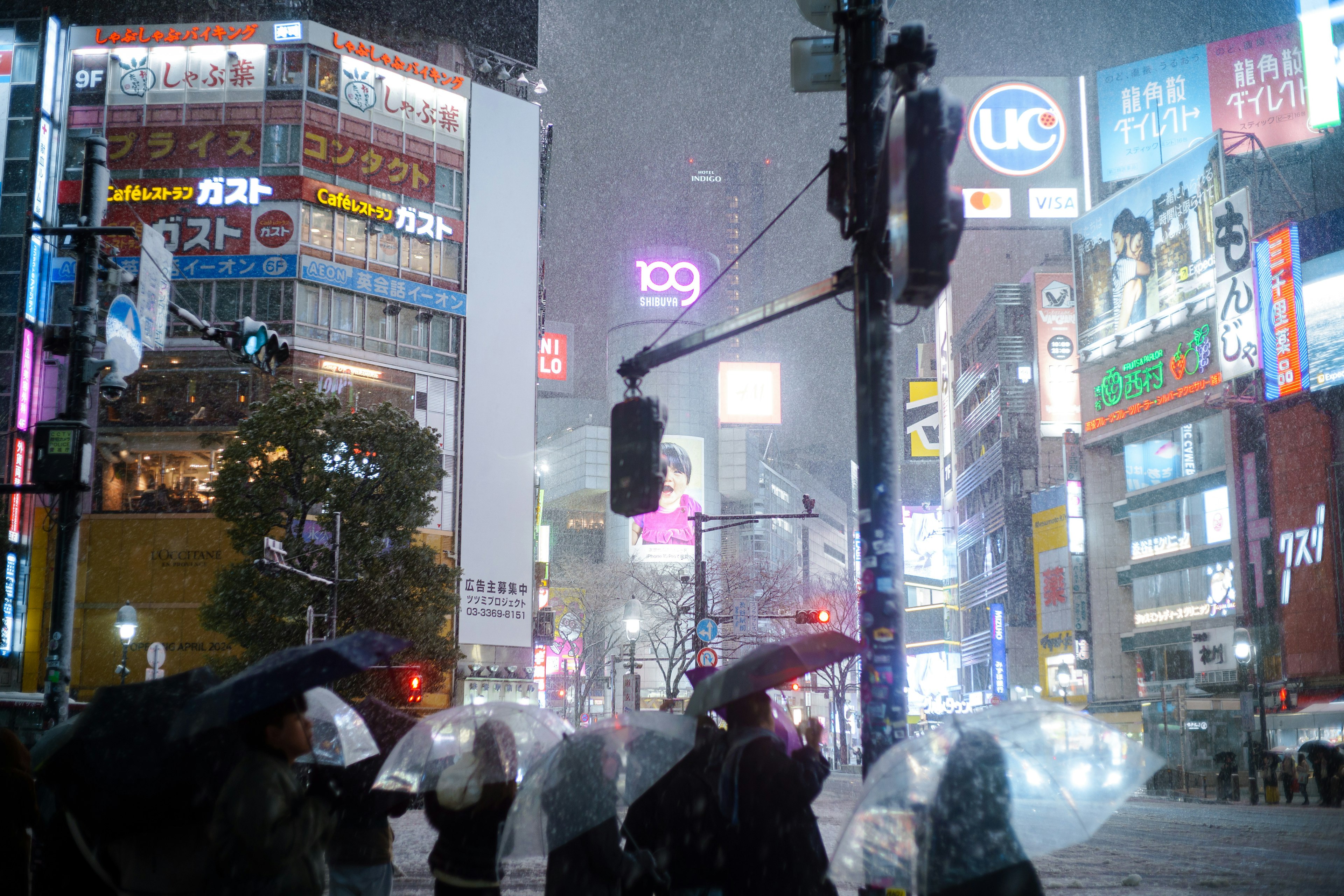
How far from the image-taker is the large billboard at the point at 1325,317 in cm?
4319

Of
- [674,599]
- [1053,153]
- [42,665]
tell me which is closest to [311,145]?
[42,665]

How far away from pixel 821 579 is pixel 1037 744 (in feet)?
385

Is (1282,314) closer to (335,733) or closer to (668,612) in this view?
(668,612)

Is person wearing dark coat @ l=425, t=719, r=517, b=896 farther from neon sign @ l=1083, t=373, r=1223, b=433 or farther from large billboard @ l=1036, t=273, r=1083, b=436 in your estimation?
large billboard @ l=1036, t=273, r=1083, b=436

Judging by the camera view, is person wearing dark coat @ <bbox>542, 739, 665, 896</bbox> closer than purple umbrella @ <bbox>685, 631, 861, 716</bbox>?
No

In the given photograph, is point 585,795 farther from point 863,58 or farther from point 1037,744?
point 863,58

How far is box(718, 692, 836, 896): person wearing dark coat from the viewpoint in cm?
502

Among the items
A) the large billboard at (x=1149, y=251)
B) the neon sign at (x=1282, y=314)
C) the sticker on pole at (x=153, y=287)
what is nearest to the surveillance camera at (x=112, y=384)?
the sticker on pole at (x=153, y=287)

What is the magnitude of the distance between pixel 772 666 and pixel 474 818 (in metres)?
1.71

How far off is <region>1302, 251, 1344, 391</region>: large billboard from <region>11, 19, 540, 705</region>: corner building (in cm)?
3332

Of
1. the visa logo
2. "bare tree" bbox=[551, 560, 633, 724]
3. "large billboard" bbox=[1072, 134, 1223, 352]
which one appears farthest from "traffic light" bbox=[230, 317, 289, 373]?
the visa logo

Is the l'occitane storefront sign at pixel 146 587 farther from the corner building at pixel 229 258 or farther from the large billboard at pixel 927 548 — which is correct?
the large billboard at pixel 927 548

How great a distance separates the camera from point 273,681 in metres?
4.40

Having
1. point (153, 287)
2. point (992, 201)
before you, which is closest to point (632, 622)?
point (992, 201)
